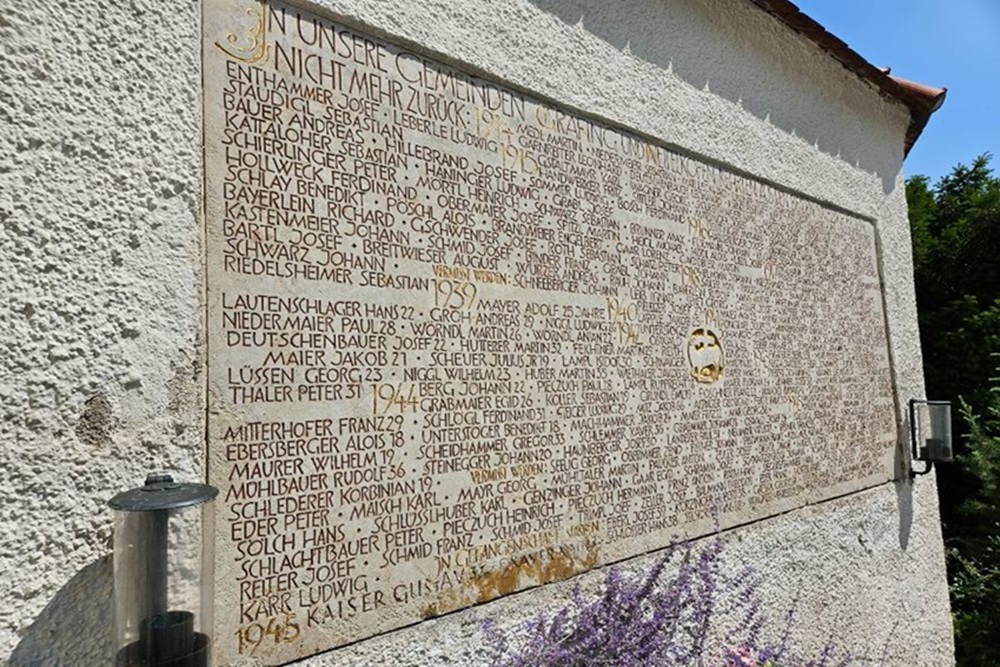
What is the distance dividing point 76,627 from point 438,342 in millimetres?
1118

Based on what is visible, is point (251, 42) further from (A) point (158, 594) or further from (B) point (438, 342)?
(A) point (158, 594)

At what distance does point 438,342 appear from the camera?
2080mm

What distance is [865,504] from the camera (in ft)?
12.8

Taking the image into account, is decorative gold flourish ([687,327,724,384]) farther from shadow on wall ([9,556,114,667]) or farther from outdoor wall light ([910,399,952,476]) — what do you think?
shadow on wall ([9,556,114,667])

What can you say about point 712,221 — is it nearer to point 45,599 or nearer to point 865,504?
point 865,504

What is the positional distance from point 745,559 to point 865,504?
131cm

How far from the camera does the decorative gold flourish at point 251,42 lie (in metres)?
1.75

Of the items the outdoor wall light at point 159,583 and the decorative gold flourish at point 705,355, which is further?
the decorative gold flourish at point 705,355

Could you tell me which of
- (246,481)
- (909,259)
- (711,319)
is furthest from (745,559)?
(909,259)

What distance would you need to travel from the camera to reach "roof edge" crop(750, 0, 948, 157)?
3797 mm

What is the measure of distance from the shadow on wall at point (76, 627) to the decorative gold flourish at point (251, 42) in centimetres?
123

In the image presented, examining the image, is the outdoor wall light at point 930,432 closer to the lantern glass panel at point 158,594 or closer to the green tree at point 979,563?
the green tree at point 979,563

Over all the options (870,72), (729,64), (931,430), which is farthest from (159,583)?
(870,72)

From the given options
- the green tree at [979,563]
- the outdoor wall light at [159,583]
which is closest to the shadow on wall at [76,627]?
the outdoor wall light at [159,583]
